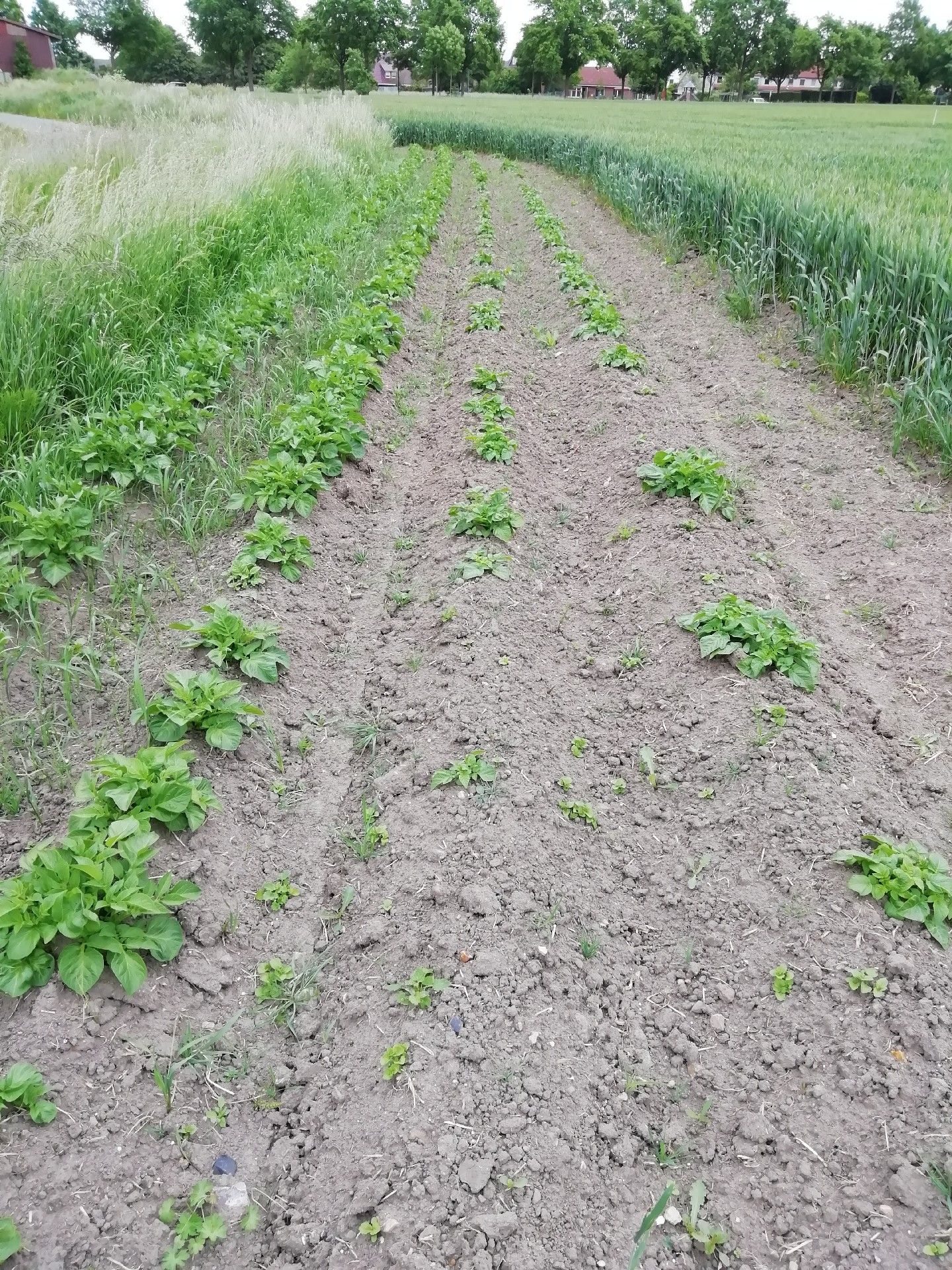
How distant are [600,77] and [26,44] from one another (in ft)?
237

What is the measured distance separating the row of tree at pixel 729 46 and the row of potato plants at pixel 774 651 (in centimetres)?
7528

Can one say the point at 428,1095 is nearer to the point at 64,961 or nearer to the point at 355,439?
the point at 64,961

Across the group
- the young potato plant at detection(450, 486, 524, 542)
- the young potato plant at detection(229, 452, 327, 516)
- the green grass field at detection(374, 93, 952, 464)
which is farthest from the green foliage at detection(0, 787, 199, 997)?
the green grass field at detection(374, 93, 952, 464)

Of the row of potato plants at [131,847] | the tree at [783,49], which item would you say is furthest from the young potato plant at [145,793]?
the tree at [783,49]

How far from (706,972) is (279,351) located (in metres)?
6.37

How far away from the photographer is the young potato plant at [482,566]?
4508 millimetres

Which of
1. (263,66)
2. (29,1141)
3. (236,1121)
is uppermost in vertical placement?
(263,66)

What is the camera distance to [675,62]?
2926 inches

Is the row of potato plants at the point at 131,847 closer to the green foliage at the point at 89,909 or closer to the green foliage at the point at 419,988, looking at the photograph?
the green foliage at the point at 89,909

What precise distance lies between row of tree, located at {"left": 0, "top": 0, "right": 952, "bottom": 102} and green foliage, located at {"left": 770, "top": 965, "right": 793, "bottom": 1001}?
64854 mm

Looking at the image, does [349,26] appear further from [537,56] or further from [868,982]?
[868,982]

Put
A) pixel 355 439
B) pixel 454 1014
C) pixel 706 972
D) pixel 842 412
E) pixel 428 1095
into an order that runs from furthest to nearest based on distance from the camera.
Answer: pixel 842 412
pixel 355 439
pixel 706 972
pixel 454 1014
pixel 428 1095

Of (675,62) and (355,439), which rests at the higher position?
(675,62)

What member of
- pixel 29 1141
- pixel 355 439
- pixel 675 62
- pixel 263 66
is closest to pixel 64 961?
pixel 29 1141
